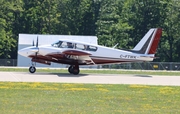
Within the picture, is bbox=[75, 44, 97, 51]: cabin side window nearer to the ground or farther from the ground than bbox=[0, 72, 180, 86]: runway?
farther from the ground

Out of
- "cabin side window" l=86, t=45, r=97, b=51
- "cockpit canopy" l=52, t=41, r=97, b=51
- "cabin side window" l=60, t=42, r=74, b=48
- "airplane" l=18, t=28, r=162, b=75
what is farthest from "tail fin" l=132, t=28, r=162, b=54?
"cabin side window" l=60, t=42, r=74, b=48

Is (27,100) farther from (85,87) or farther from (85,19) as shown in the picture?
(85,19)

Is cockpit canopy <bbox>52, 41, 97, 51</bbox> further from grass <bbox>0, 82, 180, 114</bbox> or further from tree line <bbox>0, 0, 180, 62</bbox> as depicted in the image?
tree line <bbox>0, 0, 180, 62</bbox>

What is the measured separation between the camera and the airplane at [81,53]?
116 feet

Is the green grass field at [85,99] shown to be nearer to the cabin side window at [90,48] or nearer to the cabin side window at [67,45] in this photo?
the cabin side window at [67,45]

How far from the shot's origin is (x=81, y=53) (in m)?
A: 35.0

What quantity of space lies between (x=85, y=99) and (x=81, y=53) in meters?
15.7

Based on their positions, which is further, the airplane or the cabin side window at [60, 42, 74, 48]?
the cabin side window at [60, 42, 74, 48]

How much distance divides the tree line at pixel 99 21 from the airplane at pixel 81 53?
115ft

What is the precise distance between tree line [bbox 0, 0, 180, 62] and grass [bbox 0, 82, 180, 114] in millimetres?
49178

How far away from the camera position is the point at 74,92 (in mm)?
21797

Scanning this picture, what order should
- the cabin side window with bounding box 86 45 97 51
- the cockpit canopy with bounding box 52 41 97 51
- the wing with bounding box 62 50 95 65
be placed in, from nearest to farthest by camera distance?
the wing with bounding box 62 50 95 65 → the cockpit canopy with bounding box 52 41 97 51 → the cabin side window with bounding box 86 45 97 51

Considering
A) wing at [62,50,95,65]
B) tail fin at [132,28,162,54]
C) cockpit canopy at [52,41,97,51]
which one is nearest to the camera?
wing at [62,50,95,65]

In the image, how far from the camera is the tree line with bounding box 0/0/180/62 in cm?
7506
